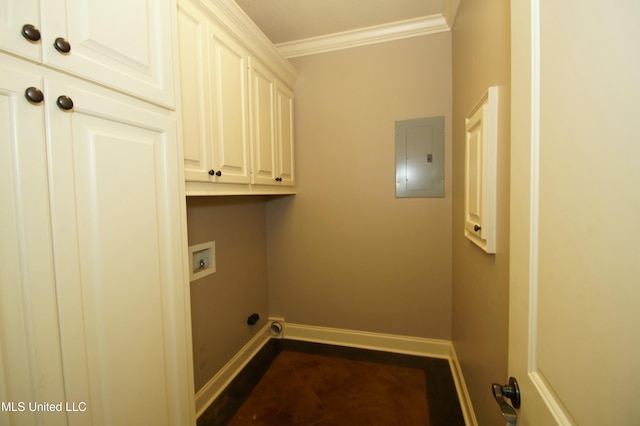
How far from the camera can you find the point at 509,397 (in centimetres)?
61

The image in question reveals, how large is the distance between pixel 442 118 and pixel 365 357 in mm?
2051

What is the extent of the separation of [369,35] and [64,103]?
2160 mm

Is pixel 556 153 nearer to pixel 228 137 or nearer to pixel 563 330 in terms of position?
pixel 563 330

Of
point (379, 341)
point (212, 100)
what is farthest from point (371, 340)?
point (212, 100)

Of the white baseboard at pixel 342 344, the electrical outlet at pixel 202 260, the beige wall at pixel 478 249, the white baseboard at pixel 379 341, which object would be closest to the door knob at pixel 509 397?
the beige wall at pixel 478 249

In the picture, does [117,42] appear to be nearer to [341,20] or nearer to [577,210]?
[577,210]

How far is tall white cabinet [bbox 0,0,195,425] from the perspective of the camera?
0.54m

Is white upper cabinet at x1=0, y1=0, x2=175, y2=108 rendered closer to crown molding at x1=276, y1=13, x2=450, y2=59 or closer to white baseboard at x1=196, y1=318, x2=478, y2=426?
crown molding at x1=276, y1=13, x2=450, y2=59

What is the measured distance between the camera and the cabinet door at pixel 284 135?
79.0 inches

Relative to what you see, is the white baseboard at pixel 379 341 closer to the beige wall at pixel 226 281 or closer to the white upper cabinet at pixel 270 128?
the beige wall at pixel 226 281

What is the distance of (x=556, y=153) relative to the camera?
0.46 metres

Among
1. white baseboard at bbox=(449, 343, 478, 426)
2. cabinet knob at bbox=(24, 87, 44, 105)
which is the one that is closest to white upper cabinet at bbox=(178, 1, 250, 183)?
cabinet knob at bbox=(24, 87, 44, 105)

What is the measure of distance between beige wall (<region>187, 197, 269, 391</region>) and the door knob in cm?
160

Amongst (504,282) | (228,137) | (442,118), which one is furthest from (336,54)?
(504,282)
